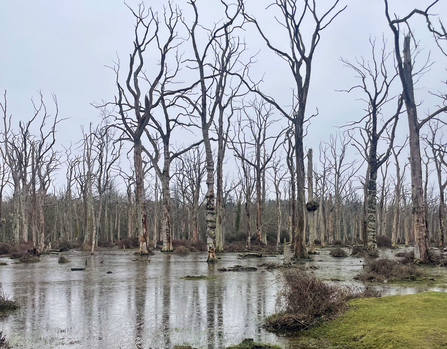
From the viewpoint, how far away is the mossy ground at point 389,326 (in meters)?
5.07

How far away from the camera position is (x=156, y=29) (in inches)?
1128

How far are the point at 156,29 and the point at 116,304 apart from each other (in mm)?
23096

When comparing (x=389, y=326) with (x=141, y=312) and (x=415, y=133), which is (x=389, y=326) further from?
(x=415, y=133)

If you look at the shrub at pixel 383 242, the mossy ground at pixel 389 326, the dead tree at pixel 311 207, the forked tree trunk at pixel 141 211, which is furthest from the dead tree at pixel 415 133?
the shrub at pixel 383 242

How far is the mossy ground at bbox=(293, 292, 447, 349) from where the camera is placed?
5.07 meters

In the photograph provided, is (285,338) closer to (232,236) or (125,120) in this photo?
(125,120)

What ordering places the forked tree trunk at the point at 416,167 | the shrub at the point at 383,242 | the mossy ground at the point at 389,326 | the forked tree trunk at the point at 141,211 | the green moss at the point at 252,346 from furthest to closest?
the shrub at the point at 383,242, the forked tree trunk at the point at 141,211, the forked tree trunk at the point at 416,167, the green moss at the point at 252,346, the mossy ground at the point at 389,326

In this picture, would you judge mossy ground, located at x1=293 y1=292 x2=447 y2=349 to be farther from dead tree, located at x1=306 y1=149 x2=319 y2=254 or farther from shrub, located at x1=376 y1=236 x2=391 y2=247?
shrub, located at x1=376 y1=236 x2=391 y2=247

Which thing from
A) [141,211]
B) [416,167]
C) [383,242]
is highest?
[416,167]

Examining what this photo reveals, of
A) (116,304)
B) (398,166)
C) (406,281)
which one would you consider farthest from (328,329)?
(398,166)

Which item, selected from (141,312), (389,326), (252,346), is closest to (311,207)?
(141,312)

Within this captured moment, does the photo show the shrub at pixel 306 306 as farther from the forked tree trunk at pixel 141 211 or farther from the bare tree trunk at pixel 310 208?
the forked tree trunk at pixel 141 211

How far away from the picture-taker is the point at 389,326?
18.7 feet

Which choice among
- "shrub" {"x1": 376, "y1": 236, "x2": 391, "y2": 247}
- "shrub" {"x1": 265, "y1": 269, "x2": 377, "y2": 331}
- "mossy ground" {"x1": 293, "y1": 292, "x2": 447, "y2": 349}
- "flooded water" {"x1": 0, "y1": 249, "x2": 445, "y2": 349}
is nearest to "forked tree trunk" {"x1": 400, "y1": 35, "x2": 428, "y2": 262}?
"flooded water" {"x1": 0, "y1": 249, "x2": 445, "y2": 349}
